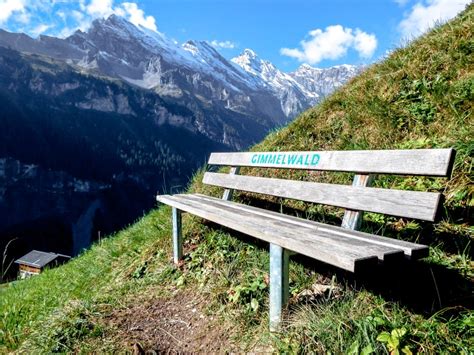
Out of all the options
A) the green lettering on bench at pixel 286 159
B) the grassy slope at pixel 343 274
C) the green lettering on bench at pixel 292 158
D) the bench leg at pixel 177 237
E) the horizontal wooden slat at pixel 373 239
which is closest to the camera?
the horizontal wooden slat at pixel 373 239

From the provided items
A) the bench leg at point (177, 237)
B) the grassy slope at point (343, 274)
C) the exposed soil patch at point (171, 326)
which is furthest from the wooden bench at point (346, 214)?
the bench leg at point (177, 237)

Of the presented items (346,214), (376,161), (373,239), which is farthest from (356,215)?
(373,239)

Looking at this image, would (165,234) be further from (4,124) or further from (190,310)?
(4,124)

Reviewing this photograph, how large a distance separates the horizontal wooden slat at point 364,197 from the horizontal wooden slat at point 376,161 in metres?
0.16

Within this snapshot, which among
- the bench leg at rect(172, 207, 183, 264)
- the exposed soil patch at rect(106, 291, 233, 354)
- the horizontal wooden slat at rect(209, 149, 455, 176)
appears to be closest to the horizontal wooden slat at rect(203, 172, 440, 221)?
the horizontal wooden slat at rect(209, 149, 455, 176)

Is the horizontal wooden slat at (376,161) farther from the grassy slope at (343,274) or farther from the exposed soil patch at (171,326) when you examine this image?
the exposed soil patch at (171,326)

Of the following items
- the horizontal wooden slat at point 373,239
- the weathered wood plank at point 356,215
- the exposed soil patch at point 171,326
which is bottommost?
the exposed soil patch at point 171,326

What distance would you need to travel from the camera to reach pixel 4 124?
574 feet

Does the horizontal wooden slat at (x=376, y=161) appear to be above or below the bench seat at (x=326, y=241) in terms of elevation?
above

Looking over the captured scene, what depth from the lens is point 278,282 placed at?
8.91 ft

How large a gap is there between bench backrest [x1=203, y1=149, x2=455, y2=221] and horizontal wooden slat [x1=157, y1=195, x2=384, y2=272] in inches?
17.7

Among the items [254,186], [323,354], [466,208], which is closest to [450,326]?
[323,354]

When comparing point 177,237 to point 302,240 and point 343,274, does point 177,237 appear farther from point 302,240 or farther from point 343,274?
point 302,240

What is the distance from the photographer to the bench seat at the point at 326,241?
6.85 ft
